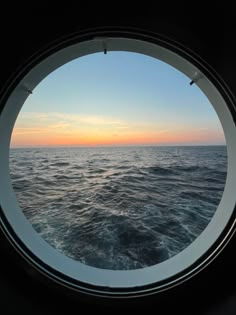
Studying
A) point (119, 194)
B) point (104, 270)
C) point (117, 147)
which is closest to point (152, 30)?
point (104, 270)

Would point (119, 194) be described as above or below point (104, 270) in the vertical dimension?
below

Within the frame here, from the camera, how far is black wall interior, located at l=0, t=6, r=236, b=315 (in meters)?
0.76

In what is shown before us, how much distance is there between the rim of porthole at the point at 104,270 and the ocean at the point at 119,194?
4902 millimetres

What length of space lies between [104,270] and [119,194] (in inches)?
483

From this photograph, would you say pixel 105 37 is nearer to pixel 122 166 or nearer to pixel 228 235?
pixel 228 235

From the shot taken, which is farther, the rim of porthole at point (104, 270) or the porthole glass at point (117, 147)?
the porthole glass at point (117, 147)

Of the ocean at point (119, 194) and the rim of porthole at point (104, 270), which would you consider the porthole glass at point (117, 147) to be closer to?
the ocean at point (119, 194)

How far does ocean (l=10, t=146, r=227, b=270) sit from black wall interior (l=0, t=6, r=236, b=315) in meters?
4.93

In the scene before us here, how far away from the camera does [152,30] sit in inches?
30.0

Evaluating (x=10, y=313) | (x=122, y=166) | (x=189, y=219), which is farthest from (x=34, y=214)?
(x=10, y=313)

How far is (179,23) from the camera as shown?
0.76 m

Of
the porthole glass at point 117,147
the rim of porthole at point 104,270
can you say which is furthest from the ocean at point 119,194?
the rim of porthole at point 104,270

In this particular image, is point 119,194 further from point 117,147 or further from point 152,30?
point 152,30

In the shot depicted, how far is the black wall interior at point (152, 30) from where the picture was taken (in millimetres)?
760
